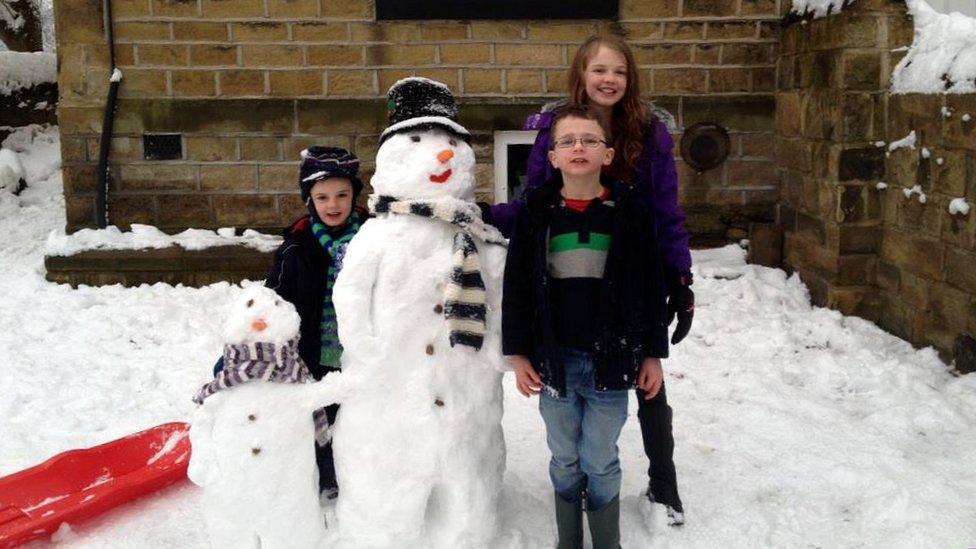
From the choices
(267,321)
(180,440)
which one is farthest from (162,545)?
(267,321)

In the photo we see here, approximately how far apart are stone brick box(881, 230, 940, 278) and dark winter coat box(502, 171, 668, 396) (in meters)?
2.52

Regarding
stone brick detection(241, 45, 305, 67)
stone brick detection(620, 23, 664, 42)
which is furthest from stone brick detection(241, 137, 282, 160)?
stone brick detection(620, 23, 664, 42)

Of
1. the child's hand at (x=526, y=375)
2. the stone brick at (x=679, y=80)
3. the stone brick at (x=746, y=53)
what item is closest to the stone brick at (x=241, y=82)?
the stone brick at (x=679, y=80)

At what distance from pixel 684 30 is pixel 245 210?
11.4 ft

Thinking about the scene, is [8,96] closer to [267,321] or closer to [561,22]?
[561,22]

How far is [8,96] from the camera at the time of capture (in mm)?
9156

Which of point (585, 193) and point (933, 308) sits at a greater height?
point (585, 193)

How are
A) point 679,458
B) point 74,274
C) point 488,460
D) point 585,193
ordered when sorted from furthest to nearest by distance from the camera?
point 74,274 → point 679,458 → point 488,460 → point 585,193

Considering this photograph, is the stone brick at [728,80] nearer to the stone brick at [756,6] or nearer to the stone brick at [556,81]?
the stone brick at [756,6]

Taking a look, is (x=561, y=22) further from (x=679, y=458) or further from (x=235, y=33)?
(x=679, y=458)

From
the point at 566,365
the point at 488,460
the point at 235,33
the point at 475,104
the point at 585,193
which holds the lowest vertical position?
the point at 488,460

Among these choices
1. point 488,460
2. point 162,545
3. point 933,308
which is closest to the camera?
point 488,460

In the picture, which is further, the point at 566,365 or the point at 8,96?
the point at 8,96

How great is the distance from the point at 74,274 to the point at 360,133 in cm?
225
